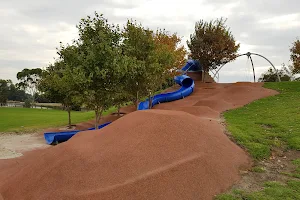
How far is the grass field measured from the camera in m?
6.07

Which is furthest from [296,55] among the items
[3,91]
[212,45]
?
[3,91]

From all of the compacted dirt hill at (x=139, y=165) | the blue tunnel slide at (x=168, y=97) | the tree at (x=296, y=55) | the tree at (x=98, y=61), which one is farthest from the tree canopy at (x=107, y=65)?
the tree at (x=296, y=55)

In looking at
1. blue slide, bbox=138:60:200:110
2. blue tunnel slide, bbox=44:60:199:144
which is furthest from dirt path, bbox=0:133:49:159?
blue slide, bbox=138:60:200:110

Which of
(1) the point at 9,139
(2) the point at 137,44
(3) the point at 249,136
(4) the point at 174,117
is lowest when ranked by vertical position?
(1) the point at 9,139

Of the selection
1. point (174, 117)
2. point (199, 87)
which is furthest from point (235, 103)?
point (174, 117)

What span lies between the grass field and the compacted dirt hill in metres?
0.62

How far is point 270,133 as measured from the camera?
10664 millimetres

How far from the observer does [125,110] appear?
975 inches

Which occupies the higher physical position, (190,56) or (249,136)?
(190,56)

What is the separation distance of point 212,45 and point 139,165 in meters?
21.9

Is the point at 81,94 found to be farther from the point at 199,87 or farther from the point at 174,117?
the point at 199,87

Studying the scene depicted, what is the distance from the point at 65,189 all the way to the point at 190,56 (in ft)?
78.3

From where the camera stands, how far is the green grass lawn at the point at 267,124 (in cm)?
922

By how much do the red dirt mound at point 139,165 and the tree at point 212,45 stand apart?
19211mm
